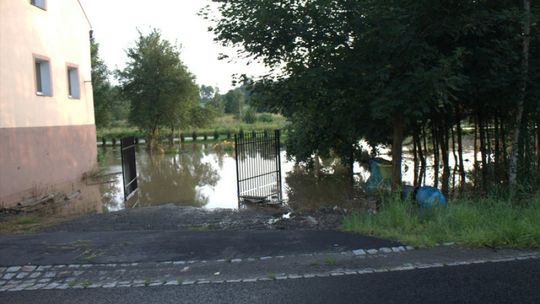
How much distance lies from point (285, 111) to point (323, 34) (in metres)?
1.91

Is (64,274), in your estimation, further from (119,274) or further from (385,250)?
(385,250)

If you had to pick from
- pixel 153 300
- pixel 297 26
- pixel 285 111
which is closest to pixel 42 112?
pixel 285 111

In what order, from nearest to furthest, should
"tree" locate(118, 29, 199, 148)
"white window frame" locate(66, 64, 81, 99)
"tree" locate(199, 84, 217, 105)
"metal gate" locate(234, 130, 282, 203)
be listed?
1. "metal gate" locate(234, 130, 282, 203)
2. "white window frame" locate(66, 64, 81, 99)
3. "tree" locate(118, 29, 199, 148)
4. "tree" locate(199, 84, 217, 105)

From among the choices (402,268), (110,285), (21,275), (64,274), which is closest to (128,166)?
(21,275)

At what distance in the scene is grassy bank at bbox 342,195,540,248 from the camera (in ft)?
19.1

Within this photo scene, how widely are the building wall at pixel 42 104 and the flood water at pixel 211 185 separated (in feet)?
6.09

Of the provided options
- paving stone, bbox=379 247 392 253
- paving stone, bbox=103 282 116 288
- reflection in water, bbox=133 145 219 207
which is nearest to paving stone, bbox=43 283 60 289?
paving stone, bbox=103 282 116 288

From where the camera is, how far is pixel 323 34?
27.2 feet

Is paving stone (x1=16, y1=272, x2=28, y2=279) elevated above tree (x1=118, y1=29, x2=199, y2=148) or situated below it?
below

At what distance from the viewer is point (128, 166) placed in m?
15.2

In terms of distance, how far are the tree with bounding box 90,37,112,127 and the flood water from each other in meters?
11.4

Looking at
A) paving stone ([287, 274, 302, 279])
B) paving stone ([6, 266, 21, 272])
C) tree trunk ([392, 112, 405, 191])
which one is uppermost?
Result: tree trunk ([392, 112, 405, 191])

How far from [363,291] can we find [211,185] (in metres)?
13.4

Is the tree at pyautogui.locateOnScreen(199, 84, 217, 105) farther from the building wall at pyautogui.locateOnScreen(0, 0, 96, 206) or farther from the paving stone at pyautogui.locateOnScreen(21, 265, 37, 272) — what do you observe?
the paving stone at pyautogui.locateOnScreen(21, 265, 37, 272)
